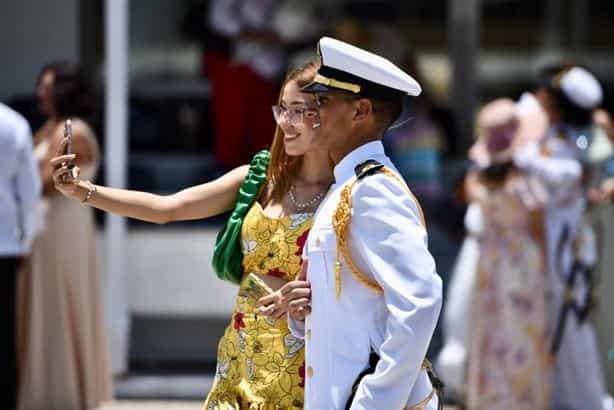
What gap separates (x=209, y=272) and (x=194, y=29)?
2390mm

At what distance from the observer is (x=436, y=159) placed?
903 cm

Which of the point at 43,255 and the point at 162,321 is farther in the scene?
the point at 162,321

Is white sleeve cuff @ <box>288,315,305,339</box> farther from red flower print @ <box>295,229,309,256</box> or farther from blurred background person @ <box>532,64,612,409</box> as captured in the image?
blurred background person @ <box>532,64,612,409</box>

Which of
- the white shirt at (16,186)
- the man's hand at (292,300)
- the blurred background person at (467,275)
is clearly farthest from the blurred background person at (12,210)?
the man's hand at (292,300)

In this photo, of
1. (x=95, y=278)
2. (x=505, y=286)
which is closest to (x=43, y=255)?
(x=95, y=278)

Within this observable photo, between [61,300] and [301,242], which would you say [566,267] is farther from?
[301,242]

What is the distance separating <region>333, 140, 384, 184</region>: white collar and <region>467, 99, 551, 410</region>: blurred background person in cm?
360

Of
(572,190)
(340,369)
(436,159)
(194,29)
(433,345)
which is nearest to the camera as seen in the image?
(340,369)

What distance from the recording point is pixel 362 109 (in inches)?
122

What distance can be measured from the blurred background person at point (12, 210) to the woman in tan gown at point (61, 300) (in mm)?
401

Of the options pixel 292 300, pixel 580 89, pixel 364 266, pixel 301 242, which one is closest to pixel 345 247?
pixel 364 266

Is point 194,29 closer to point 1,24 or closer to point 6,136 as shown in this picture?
point 1,24

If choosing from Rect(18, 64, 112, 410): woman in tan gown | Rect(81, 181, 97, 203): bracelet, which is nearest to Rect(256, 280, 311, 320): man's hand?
Rect(81, 181, 97, 203): bracelet

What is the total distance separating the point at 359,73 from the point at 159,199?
68 cm
